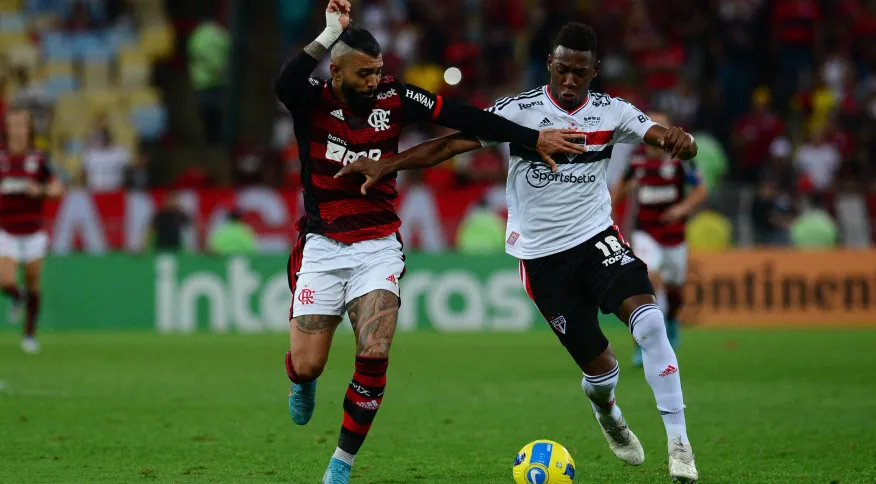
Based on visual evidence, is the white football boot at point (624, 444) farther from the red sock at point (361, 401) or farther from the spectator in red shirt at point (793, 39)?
the spectator in red shirt at point (793, 39)

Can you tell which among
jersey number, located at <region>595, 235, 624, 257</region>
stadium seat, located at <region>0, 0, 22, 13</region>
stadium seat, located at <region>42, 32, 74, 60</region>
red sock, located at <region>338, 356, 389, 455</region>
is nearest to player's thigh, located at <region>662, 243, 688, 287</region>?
jersey number, located at <region>595, 235, 624, 257</region>

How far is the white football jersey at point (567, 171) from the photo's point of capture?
7.75 m

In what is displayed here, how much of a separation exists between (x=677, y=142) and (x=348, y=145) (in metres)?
1.77

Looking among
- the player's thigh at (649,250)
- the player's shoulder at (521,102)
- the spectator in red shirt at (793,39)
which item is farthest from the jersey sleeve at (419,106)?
the spectator in red shirt at (793,39)

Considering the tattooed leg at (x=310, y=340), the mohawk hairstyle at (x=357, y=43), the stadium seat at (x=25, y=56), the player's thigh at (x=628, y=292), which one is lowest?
the tattooed leg at (x=310, y=340)

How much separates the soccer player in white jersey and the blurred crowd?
1367 cm

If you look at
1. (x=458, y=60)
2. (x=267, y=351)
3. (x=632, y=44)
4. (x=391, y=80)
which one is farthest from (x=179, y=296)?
(x=391, y=80)

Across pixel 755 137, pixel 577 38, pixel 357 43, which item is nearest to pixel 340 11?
pixel 357 43

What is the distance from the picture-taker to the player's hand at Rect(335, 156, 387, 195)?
23.8ft

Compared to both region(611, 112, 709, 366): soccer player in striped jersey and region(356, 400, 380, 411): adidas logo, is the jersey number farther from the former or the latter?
region(611, 112, 709, 366): soccer player in striped jersey

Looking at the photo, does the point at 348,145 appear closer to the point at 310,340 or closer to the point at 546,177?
the point at 310,340

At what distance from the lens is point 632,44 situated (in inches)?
969

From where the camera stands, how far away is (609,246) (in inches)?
301

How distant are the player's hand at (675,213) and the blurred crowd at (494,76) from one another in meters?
6.99
